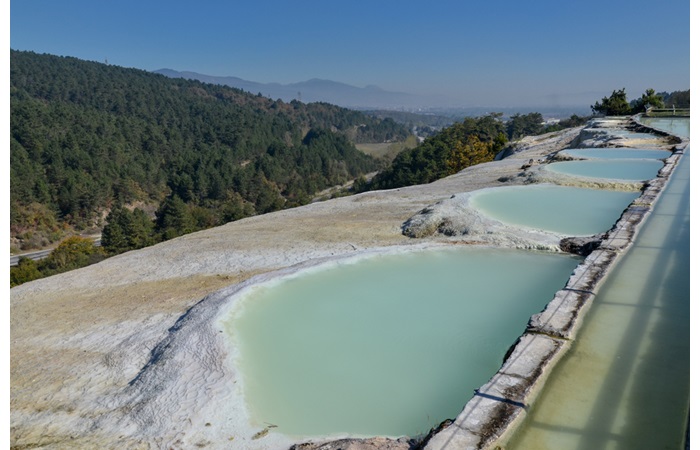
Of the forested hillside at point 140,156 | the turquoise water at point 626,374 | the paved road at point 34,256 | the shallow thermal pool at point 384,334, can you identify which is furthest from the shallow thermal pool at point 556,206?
the paved road at point 34,256

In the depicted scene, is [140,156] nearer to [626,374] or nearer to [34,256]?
[34,256]

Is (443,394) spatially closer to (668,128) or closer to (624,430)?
(624,430)

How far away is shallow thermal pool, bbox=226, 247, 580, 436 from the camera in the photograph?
5367 mm

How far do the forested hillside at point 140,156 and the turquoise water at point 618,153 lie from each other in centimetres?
3505

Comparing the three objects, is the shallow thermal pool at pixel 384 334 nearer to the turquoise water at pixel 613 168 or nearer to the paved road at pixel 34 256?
the turquoise water at pixel 613 168

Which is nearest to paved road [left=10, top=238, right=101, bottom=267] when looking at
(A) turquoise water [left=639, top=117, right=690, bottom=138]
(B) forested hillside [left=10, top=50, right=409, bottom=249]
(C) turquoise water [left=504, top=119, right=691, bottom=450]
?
(B) forested hillside [left=10, top=50, right=409, bottom=249]

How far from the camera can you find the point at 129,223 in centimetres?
4394

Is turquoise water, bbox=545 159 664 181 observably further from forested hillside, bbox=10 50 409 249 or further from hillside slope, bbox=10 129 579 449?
forested hillside, bbox=10 50 409 249

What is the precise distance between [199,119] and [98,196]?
2166 inches

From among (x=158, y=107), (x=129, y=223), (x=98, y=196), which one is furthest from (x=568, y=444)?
(x=158, y=107)

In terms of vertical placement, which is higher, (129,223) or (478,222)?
(478,222)

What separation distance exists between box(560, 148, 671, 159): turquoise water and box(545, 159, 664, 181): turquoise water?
0.97 meters

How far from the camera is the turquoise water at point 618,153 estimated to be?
60.1 feet

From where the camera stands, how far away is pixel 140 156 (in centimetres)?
7719
